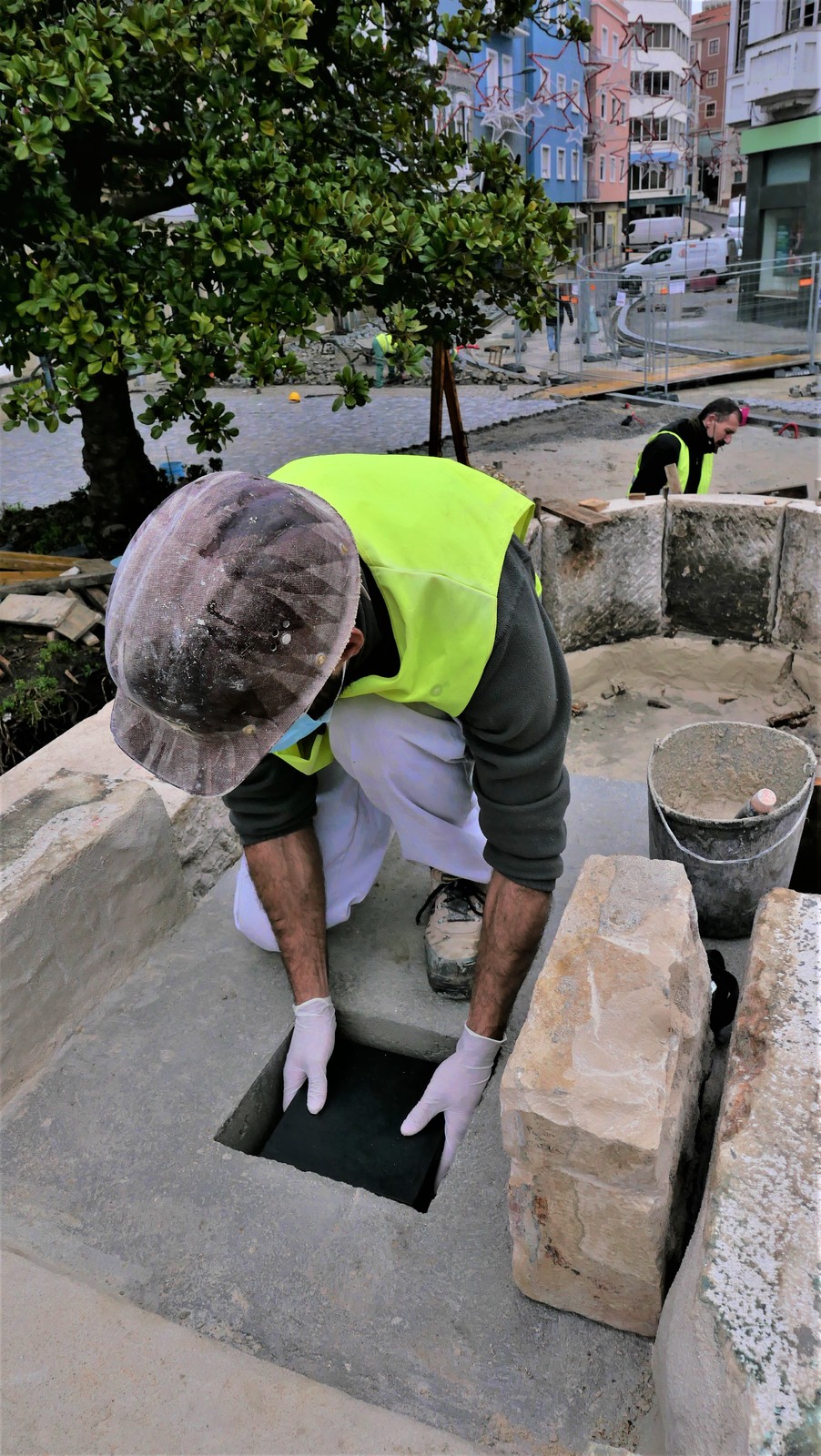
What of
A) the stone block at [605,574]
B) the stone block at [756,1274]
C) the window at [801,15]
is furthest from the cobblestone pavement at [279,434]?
the window at [801,15]

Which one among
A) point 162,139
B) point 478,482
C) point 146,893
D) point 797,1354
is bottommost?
point 146,893

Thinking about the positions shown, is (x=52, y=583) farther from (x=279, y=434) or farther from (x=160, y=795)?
(x=279, y=434)

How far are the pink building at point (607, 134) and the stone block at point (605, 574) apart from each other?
27868 millimetres

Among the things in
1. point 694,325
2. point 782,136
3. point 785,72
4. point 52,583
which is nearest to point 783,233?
point 782,136

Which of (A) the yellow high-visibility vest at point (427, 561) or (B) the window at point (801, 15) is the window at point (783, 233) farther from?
(A) the yellow high-visibility vest at point (427, 561)

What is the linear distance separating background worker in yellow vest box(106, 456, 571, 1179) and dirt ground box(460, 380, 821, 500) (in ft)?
18.9

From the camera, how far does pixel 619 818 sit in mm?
3117

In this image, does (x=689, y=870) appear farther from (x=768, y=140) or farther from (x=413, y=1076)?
(x=768, y=140)

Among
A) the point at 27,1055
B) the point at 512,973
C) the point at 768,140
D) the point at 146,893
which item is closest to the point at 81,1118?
the point at 27,1055

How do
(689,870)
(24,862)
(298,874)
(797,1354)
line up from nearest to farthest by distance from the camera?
(797,1354)
(24,862)
(298,874)
(689,870)

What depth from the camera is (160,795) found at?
104 inches

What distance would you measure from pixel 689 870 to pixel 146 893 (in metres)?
1.51

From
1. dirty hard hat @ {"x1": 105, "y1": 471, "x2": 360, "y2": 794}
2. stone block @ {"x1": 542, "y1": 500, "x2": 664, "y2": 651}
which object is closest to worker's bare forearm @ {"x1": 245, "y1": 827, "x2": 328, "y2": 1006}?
dirty hard hat @ {"x1": 105, "y1": 471, "x2": 360, "y2": 794}

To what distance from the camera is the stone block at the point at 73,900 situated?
215 centimetres
